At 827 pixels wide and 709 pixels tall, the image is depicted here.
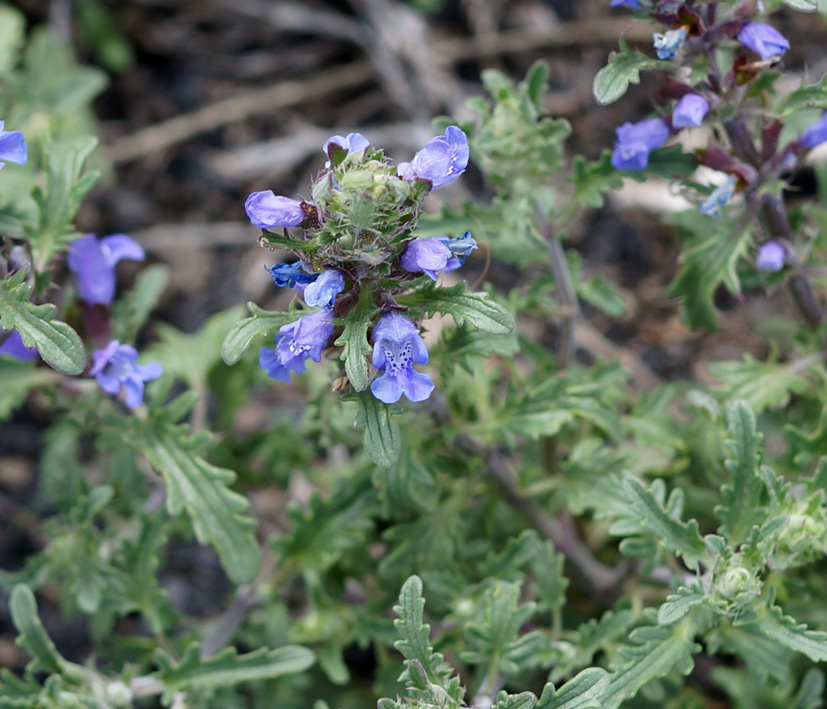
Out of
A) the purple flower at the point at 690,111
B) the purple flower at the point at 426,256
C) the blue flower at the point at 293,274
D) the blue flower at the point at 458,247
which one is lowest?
the blue flower at the point at 293,274

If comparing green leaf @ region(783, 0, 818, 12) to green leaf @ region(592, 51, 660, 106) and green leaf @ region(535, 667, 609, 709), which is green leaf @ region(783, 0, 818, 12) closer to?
green leaf @ region(592, 51, 660, 106)

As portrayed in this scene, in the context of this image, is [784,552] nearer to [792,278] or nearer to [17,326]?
[792,278]

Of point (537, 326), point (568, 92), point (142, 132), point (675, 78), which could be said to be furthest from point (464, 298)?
point (142, 132)

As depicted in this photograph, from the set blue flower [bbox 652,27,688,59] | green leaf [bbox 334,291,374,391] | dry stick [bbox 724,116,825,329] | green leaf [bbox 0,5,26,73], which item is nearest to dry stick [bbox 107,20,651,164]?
green leaf [bbox 0,5,26,73]

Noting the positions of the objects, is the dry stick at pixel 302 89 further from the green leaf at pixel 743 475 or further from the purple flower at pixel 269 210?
the purple flower at pixel 269 210

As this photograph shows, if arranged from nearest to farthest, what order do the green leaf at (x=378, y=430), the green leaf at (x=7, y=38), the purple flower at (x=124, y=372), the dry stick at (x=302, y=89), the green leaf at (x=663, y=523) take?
the green leaf at (x=378, y=430), the green leaf at (x=663, y=523), the purple flower at (x=124, y=372), the green leaf at (x=7, y=38), the dry stick at (x=302, y=89)

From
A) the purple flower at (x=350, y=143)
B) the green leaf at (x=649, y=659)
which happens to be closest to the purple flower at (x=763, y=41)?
the purple flower at (x=350, y=143)
